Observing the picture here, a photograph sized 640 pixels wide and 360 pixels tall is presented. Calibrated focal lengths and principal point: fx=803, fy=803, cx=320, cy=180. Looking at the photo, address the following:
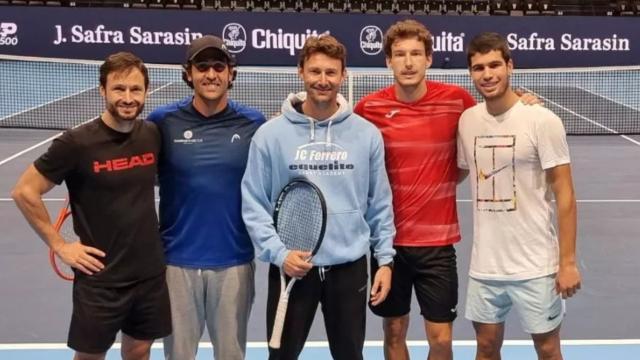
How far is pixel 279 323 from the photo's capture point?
11.1ft

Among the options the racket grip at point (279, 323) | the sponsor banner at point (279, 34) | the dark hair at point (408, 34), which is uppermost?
the sponsor banner at point (279, 34)

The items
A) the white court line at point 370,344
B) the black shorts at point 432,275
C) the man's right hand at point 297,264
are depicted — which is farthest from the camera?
the white court line at point 370,344

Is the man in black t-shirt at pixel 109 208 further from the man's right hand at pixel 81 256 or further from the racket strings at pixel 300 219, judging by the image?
the racket strings at pixel 300 219

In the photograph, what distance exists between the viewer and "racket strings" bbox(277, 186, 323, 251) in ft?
11.1

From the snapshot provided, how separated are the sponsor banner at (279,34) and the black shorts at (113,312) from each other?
15.7 m

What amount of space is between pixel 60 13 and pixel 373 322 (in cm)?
1576

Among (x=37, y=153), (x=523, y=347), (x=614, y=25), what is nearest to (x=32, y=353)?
(x=523, y=347)

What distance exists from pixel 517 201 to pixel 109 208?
177 cm

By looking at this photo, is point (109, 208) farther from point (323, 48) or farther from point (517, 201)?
point (517, 201)

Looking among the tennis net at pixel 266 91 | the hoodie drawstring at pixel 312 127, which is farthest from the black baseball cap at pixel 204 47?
the tennis net at pixel 266 91

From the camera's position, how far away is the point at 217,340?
3.66 m

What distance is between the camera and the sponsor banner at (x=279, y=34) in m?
18.8

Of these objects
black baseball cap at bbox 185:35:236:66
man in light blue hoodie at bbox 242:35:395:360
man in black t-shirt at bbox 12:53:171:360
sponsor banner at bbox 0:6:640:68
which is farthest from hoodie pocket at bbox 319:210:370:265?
sponsor banner at bbox 0:6:640:68

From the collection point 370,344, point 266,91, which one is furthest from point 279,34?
point 370,344
